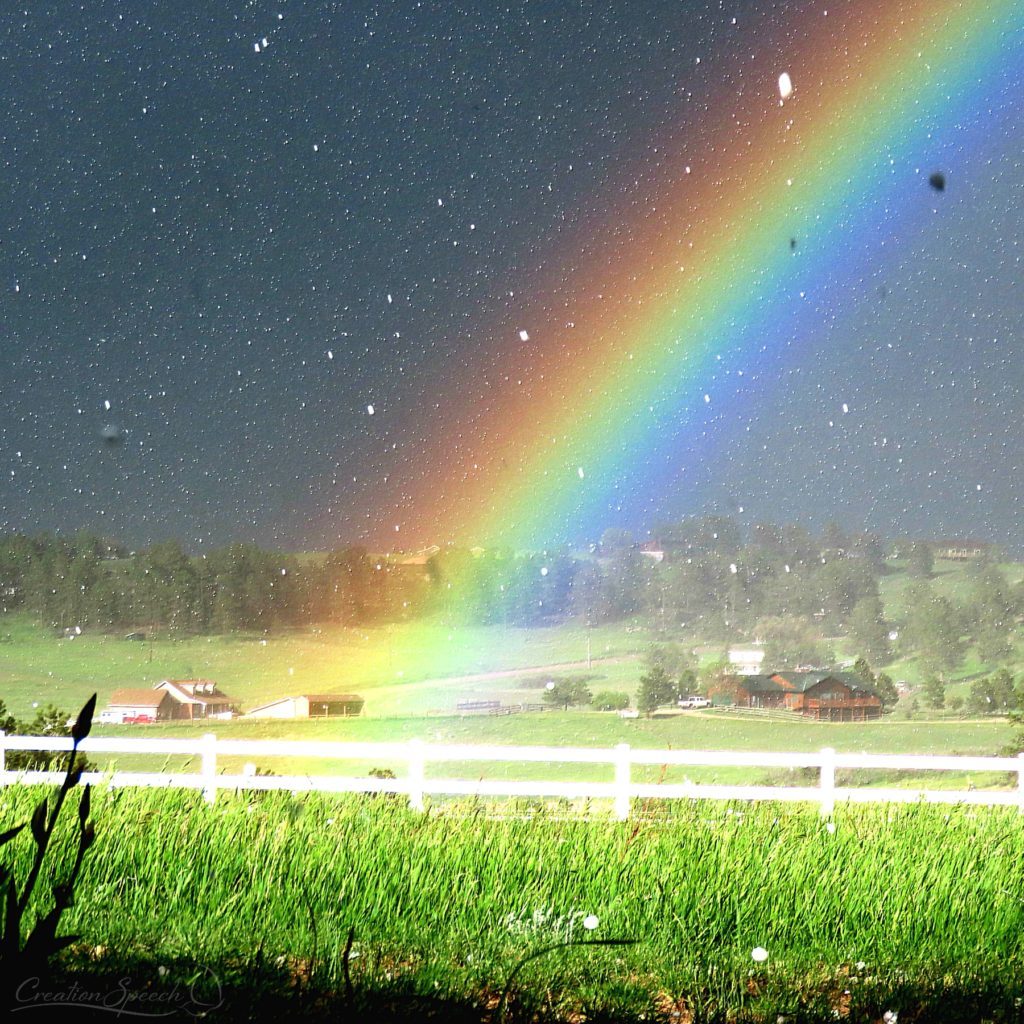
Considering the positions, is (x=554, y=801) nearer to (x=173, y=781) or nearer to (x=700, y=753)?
(x=700, y=753)

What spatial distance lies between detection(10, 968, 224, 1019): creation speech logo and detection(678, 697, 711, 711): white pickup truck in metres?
59.8

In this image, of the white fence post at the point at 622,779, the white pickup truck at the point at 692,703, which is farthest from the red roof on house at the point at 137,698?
the white fence post at the point at 622,779

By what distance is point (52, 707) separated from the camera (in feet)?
43.2

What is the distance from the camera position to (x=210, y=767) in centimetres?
916

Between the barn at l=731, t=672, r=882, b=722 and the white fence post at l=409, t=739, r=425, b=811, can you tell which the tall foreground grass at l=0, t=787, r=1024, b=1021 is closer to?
the white fence post at l=409, t=739, r=425, b=811

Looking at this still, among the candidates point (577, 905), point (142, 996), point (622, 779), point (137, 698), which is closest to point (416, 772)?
point (622, 779)

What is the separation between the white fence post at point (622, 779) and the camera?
8.80 metres

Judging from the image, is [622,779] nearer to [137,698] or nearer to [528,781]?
[528,781]

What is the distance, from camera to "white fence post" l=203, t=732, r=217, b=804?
858 centimetres

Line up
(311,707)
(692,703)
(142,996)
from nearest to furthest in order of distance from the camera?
(142,996), (311,707), (692,703)

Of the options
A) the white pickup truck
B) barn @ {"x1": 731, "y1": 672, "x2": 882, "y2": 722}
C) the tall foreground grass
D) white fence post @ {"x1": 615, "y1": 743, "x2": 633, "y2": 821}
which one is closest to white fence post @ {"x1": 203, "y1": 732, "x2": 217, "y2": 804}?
the tall foreground grass

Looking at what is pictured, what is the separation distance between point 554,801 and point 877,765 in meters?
2.61

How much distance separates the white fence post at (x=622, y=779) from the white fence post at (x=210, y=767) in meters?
3.05

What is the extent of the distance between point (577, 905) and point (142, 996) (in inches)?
99.9
